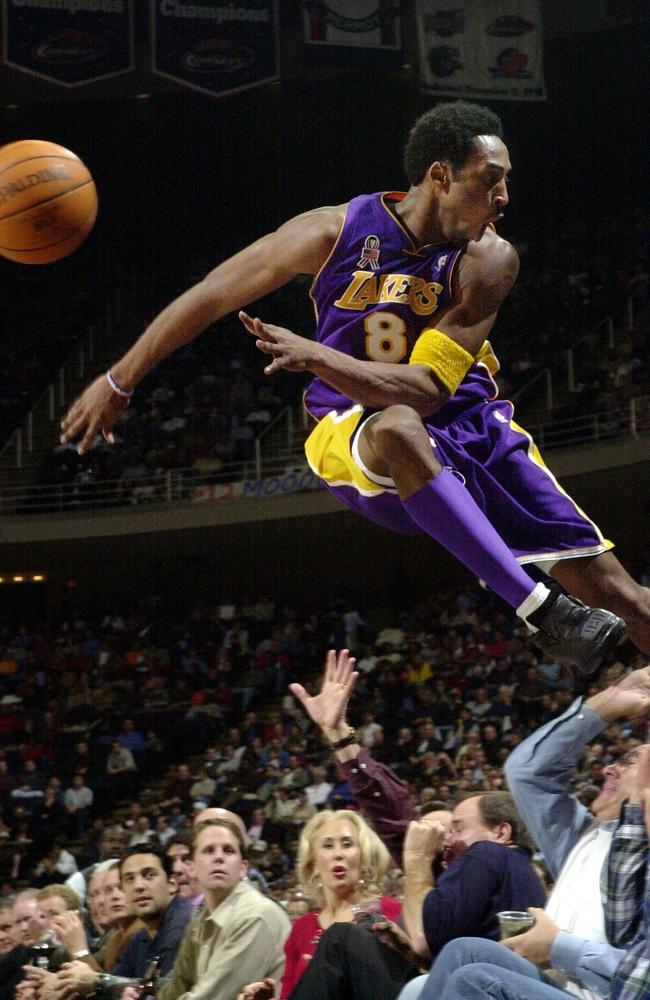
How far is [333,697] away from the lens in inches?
152

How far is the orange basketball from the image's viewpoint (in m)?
4.61

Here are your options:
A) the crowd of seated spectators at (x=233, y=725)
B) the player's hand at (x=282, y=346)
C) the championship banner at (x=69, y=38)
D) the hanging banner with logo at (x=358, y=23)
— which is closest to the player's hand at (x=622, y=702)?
the player's hand at (x=282, y=346)

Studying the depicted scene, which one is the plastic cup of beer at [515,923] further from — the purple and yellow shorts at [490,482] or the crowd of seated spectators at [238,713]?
the crowd of seated spectators at [238,713]

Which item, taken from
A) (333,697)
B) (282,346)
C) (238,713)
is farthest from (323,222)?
(238,713)

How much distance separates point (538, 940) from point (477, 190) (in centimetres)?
194

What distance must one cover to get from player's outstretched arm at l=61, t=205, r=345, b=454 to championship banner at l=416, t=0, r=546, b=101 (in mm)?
10883

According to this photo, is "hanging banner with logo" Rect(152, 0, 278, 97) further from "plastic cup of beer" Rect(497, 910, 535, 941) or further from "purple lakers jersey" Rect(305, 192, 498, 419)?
"plastic cup of beer" Rect(497, 910, 535, 941)

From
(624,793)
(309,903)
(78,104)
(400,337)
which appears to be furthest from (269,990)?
(78,104)

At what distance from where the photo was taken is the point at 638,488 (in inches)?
591

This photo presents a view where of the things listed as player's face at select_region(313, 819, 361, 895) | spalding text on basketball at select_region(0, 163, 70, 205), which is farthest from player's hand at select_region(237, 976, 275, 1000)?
spalding text on basketball at select_region(0, 163, 70, 205)

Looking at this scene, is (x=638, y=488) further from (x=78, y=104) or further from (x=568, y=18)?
(x=78, y=104)

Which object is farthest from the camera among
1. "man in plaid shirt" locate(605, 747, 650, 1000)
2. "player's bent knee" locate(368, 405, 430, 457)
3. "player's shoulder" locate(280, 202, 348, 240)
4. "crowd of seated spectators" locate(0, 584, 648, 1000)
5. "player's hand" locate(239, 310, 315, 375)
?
"crowd of seated spectators" locate(0, 584, 648, 1000)

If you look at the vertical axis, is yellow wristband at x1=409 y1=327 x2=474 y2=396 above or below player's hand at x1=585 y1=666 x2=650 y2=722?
above

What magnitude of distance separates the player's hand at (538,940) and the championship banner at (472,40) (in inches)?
480
